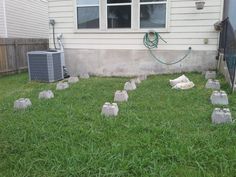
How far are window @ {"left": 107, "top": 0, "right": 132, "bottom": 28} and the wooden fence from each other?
4074 millimetres

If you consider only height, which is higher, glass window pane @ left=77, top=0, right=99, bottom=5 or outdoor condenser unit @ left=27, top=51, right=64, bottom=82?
glass window pane @ left=77, top=0, right=99, bottom=5

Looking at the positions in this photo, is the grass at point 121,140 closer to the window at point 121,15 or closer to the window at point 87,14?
the window at point 121,15

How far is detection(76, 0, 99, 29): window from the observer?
7531 millimetres

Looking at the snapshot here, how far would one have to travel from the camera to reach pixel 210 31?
662cm

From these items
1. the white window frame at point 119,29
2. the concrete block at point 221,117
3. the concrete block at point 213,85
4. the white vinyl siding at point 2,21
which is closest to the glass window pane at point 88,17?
the white window frame at point 119,29

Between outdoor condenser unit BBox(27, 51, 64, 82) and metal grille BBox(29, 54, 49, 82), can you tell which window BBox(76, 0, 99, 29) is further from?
metal grille BBox(29, 54, 49, 82)

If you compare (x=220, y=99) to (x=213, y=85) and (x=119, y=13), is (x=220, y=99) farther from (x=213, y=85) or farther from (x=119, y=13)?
(x=119, y=13)

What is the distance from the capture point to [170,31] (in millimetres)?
6902

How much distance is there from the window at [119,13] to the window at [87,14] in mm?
384

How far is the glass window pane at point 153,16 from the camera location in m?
6.93

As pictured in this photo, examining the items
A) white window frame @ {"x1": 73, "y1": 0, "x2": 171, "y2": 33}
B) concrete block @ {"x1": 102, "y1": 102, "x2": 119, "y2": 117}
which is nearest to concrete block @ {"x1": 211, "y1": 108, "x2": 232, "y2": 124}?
concrete block @ {"x1": 102, "y1": 102, "x2": 119, "y2": 117}

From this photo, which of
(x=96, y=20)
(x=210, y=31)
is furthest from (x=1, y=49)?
(x=210, y=31)

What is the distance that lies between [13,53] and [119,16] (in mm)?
4561

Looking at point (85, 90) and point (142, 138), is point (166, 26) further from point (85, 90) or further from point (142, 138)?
point (142, 138)
